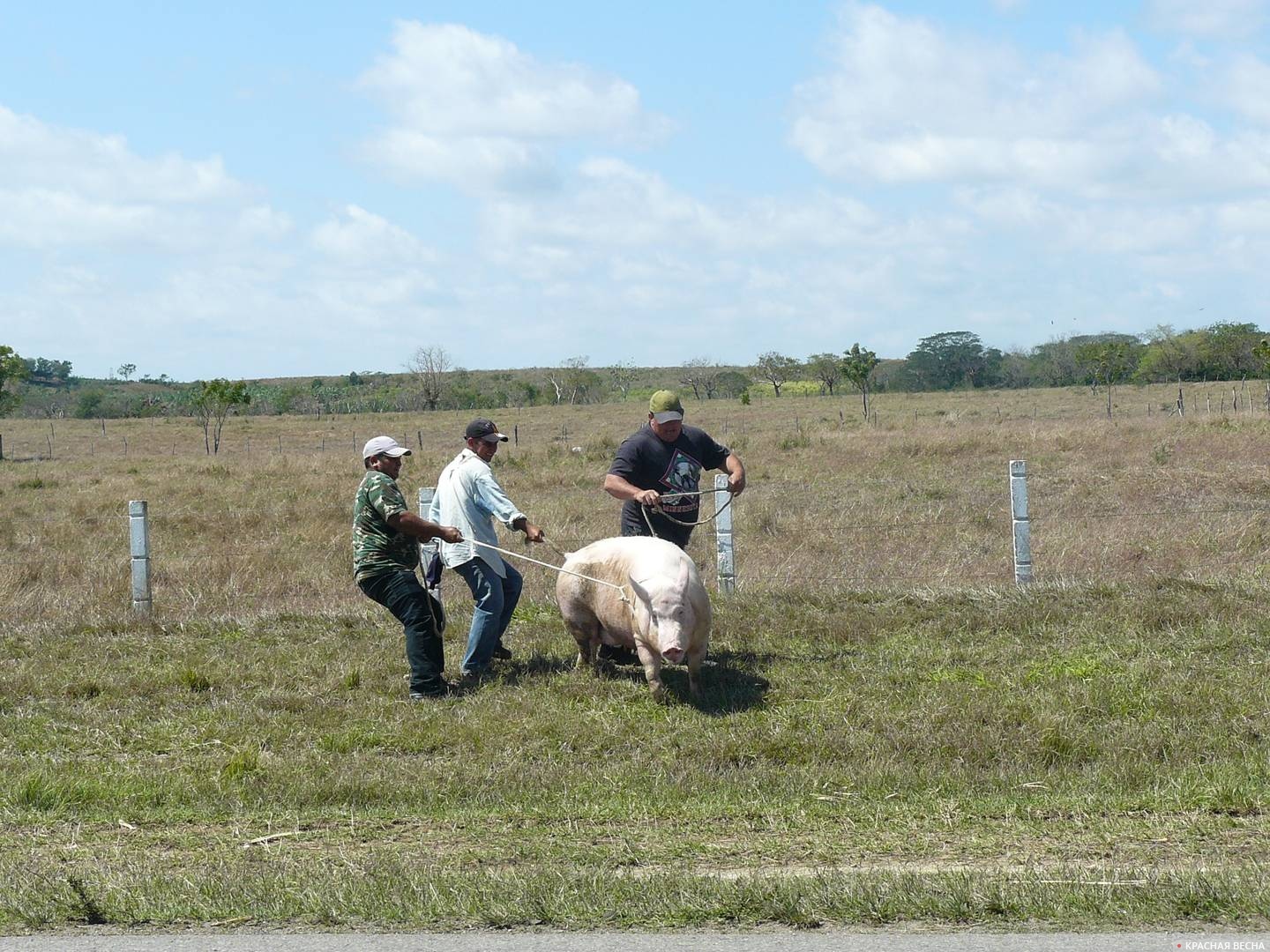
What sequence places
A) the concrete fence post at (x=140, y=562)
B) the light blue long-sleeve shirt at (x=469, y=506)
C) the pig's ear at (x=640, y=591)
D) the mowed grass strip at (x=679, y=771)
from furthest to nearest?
the concrete fence post at (x=140, y=562), the light blue long-sleeve shirt at (x=469, y=506), the pig's ear at (x=640, y=591), the mowed grass strip at (x=679, y=771)

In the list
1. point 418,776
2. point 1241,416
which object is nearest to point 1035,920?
point 418,776

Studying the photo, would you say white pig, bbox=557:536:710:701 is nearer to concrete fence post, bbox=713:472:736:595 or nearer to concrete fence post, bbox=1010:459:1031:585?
concrete fence post, bbox=713:472:736:595

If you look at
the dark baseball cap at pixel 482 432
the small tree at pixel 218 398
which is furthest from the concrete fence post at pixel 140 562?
the small tree at pixel 218 398

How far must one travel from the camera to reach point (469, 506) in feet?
30.0

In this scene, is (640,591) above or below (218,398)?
below

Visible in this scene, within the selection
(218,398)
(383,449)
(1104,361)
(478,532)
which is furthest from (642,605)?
(1104,361)

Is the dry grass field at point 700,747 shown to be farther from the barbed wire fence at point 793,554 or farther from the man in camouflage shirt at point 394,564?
the man in camouflage shirt at point 394,564

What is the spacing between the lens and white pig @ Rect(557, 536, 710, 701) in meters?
8.46

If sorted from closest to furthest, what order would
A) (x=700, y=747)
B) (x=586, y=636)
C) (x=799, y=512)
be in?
(x=700, y=747) → (x=586, y=636) → (x=799, y=512)

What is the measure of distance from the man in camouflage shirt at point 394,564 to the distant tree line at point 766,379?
146ft

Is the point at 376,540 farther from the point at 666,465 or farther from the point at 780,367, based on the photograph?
the point at 780,367

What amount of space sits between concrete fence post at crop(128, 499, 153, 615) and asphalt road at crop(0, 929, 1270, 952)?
300 inches

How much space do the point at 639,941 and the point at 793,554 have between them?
10520 mm

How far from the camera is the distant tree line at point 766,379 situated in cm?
6919
